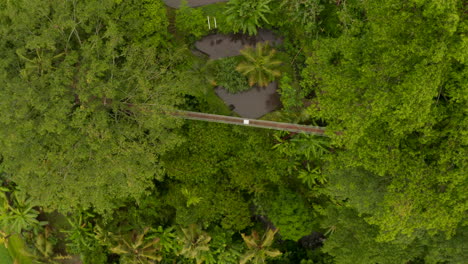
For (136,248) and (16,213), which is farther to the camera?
(16,213)

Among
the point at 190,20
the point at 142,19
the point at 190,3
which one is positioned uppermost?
the point at 190,3

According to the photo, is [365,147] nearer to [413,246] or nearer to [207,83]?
[413,246]

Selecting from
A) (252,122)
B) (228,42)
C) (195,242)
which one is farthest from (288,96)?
(195,242)

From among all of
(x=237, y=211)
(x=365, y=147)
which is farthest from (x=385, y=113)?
(x=237, y=211)

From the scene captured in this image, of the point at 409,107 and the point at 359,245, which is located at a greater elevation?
the point at 409,107

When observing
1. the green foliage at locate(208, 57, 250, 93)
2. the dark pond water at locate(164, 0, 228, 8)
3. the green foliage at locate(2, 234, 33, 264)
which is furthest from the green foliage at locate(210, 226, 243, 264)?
the dark pond water at locate(164, 0, 228, 8)

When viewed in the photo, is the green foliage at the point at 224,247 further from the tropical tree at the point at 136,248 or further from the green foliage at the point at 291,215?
the tropical tree at the point at 136,248

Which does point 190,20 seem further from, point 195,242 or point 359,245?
point 359,245
